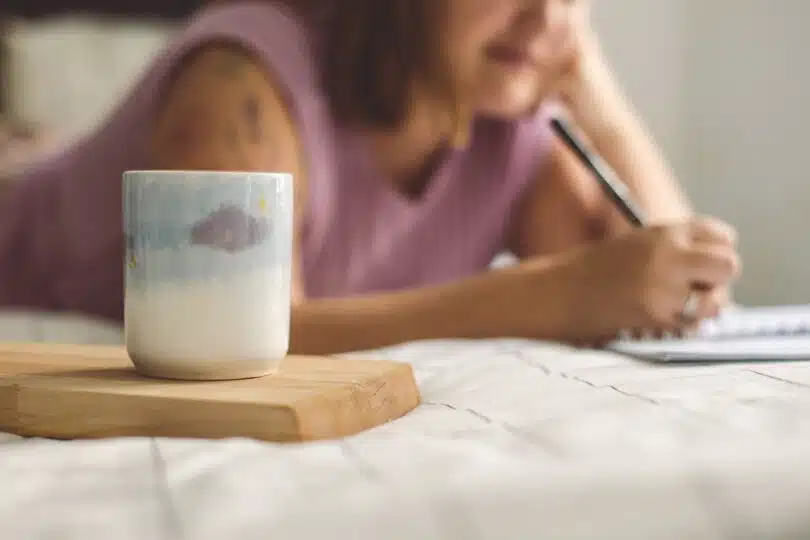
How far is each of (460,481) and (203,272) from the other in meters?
0.21

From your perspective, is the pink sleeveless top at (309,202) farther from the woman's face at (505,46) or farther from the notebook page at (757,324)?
the notebook page at (757,324)

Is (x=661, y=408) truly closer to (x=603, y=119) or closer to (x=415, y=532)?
(x=415, y=532)

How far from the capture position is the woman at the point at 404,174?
80 cm

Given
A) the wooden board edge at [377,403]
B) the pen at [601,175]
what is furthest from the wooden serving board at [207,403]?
the pen at [601,175]

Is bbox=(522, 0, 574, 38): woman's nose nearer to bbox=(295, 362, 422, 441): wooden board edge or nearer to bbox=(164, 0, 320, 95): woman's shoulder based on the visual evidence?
bbox=(164, 0, 320, 95): woman's shoulder

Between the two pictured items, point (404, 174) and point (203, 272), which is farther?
point (404, 174)

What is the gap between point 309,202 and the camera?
97 centimetres

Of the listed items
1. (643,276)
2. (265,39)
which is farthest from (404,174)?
(643,276)

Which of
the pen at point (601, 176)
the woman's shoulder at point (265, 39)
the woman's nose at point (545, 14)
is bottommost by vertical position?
the pen at point (601, 176)

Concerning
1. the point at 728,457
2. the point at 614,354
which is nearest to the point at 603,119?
the point at 614,354

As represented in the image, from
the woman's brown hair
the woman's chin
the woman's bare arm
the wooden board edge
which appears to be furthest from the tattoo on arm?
the wooden board edge

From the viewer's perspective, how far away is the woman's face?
3.20 ft

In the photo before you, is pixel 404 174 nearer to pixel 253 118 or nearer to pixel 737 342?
pixel 253 118

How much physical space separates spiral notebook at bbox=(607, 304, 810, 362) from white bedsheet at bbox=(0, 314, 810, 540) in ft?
0.54
